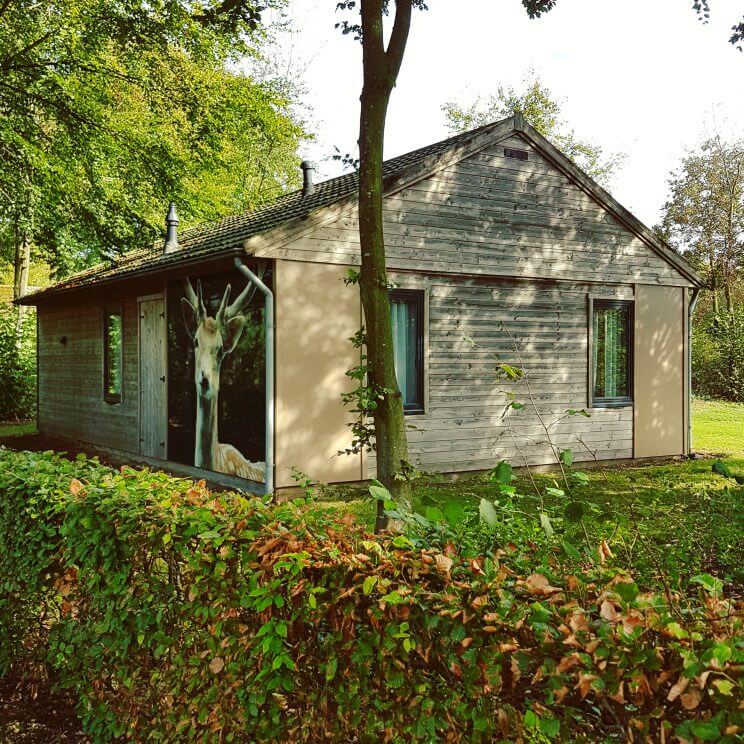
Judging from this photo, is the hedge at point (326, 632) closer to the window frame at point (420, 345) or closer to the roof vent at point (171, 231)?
the window frame at point (420, 345)

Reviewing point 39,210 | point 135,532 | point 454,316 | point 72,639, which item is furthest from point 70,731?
point 39,210

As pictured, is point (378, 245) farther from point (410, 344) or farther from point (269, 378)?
point (410, 344)

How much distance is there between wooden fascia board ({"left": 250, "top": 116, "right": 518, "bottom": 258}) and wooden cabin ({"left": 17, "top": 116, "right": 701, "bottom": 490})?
1.1 inches

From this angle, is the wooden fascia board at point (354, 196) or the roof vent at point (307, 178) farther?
the roof vent at point (307, 178)

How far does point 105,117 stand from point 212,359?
10.3 meters

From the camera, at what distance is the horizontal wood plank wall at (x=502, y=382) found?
36.3 ft

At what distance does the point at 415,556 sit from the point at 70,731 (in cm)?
249

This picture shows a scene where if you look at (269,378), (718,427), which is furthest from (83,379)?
(718,427)

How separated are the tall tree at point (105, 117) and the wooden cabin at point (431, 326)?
204 inches

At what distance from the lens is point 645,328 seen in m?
13.1

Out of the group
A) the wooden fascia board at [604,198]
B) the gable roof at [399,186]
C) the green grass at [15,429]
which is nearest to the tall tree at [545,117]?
the wooden fascia board at [604,198]

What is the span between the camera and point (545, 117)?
139ft

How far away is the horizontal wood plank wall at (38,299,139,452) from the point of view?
44.4 feet

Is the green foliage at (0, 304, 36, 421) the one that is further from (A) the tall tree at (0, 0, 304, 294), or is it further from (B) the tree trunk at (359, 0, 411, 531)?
(B) the tree trunk at (359, 0, 411, 531)
